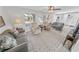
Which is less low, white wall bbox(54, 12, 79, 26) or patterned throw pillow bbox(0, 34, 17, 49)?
white wall bbox(54, 12, 79, 26)

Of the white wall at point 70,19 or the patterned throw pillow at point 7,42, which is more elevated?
the white wall at point 70,19

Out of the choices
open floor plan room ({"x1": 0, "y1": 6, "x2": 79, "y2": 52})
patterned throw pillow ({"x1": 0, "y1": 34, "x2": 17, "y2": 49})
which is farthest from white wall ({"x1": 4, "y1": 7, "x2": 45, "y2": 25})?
patterned throw pillow ({"x1": 0, "y1": 34, "x2": 17, "y2": 49})

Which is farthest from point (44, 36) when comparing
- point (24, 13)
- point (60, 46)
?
point (24, 13)

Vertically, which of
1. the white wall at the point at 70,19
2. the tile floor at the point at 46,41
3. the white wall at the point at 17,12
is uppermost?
the white wall at the point at 17,12

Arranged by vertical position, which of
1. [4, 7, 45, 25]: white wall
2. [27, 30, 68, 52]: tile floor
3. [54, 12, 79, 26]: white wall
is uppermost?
[4, 7, 45, 25]: white wall

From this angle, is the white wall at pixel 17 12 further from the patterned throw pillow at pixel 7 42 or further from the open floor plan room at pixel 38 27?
the patterned throw pillow at pixel 7 42

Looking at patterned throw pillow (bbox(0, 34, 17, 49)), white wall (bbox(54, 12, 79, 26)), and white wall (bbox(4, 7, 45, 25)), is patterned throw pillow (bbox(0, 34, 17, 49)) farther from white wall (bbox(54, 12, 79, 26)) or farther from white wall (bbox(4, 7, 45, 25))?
white wall (bbox(54, 12, 79, 26))

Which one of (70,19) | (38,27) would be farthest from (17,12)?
(70,19)

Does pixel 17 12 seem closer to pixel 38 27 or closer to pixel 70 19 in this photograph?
pixel 38 27

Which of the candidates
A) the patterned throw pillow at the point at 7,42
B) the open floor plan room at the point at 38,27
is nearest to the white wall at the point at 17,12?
the open floor plan room at the point at 38,27
